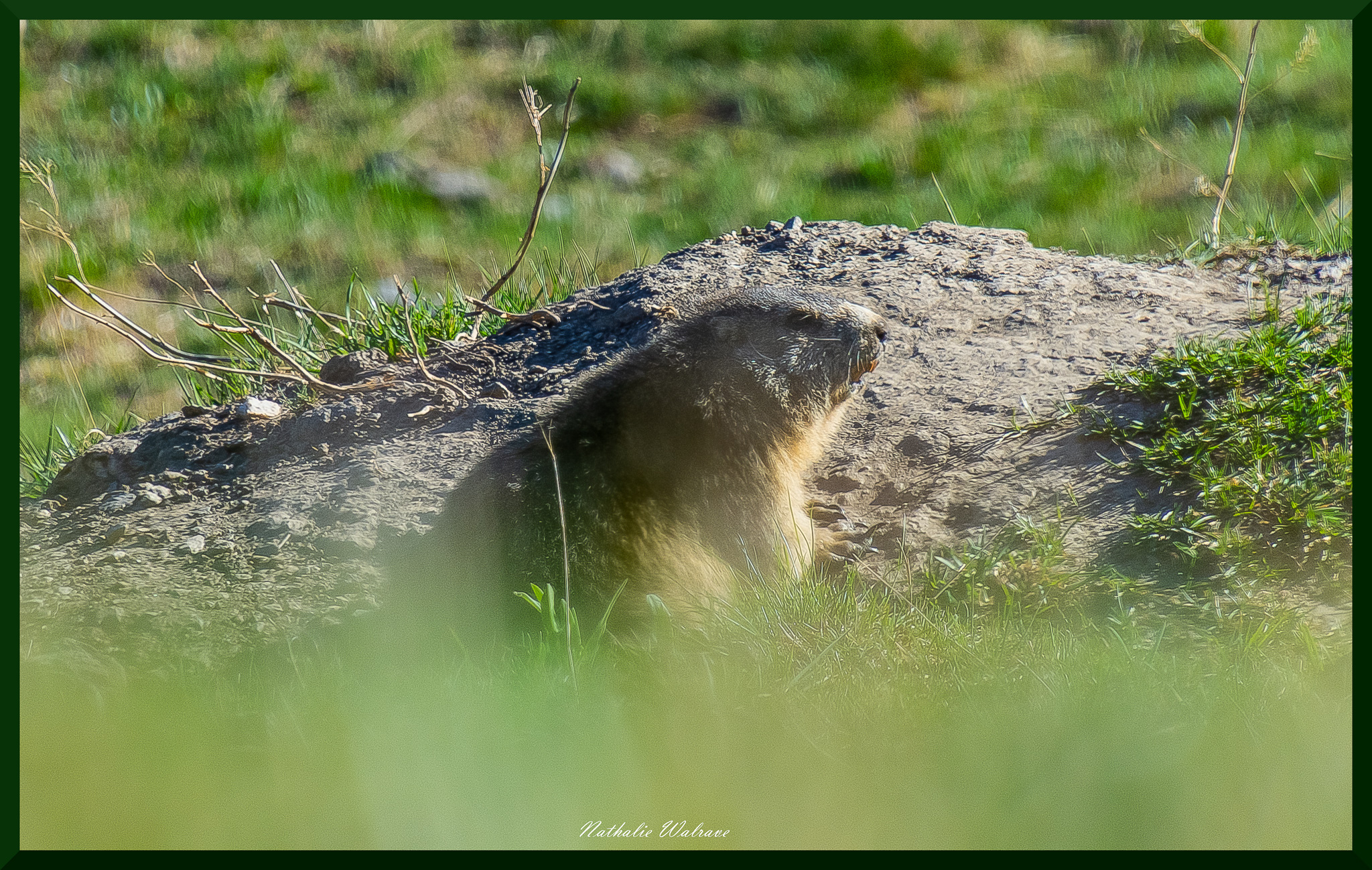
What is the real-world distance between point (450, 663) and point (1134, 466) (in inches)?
83.7

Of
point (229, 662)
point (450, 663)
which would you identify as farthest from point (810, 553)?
point (229, 662)

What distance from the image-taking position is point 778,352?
3.34 metres

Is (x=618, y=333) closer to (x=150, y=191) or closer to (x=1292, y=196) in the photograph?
(x=150, y=191)

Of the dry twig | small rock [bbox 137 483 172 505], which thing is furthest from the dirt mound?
the dry twig

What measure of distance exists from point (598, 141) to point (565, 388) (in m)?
2.24

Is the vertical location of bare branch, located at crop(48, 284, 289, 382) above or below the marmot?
above

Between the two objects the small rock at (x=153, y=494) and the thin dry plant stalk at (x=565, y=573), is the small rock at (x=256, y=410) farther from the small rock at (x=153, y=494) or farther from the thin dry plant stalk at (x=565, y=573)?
the thin dry plant stalk at (x=565, y=573)

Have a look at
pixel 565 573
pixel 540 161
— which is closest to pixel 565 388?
pixel 540 161

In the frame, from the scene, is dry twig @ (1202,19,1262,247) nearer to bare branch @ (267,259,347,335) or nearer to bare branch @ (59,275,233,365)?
bare branch @ (267,259,347,335)

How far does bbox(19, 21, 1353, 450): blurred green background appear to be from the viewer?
15.0 ft

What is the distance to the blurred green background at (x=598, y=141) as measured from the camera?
4.57 m

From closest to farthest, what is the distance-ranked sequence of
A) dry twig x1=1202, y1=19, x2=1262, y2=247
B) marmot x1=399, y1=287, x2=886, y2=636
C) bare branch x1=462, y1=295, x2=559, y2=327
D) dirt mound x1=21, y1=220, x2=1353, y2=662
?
marmot x1=399, y1=287, x2=886, y2=636
dirt mound x1=21, y1=220, x2=1353, y2=662
bare branch x1=462, y1=295, x2=559, y2=327
dry twig x1=1202, y1=19, x2=1262, y2=247

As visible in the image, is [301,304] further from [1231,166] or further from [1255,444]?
[1231,166]

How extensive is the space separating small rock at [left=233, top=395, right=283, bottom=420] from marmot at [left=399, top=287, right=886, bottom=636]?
115cm
